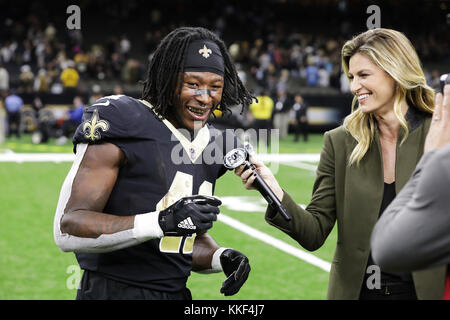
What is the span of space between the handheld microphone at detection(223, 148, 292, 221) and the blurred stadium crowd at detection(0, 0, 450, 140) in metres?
20.4

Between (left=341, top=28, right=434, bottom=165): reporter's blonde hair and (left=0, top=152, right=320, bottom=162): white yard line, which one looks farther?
(left=0, top=152, right=320, bottom=162): white yard line

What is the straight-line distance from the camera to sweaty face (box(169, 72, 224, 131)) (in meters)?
3.03

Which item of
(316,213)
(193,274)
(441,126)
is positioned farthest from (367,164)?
(193,274)

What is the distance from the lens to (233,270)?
10.6ft

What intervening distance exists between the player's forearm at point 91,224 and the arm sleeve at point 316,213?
84 cm

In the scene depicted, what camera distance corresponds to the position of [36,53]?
2672 cm

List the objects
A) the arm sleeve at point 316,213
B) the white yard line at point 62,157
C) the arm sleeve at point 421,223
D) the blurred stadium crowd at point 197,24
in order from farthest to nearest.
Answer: the blurred stadium crowd at point 197,24 → the white yard line at point 62,157 → the arm sleeve at point 316,213 → the arm sleeve at point 421,223

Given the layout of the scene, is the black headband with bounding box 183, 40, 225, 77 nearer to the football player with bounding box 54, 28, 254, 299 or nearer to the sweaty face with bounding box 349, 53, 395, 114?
the football player with bounding box 54, 28, 254, 299

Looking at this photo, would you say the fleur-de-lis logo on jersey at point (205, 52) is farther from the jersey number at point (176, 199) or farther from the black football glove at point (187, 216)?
the black football glove at point (187, 216)

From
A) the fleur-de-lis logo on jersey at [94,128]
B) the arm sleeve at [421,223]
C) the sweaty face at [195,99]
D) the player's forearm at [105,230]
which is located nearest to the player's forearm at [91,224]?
the player's forearm at [105,230]

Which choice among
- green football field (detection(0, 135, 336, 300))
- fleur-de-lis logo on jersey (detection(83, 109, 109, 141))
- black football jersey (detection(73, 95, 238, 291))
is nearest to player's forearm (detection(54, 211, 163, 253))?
black football jersey (detection(73, 95, 238, 291))

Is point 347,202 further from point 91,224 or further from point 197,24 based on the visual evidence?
point 197,24

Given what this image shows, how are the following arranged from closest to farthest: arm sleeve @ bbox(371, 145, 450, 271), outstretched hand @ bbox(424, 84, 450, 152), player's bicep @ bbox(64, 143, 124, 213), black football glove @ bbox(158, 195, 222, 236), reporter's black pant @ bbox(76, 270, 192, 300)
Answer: arm sleeve @ bbox(371, 145, 450, 271), outstretched hand @ bbox(424, 84, 450, 152), black football glove @ bbox(158, 195, 222, 236), player's bicep @ bbox(64, 143, 124, 213), reporter's black pant @ bbox(76, 270, 192, 300)

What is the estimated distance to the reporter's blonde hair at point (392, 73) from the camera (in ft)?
10.6
